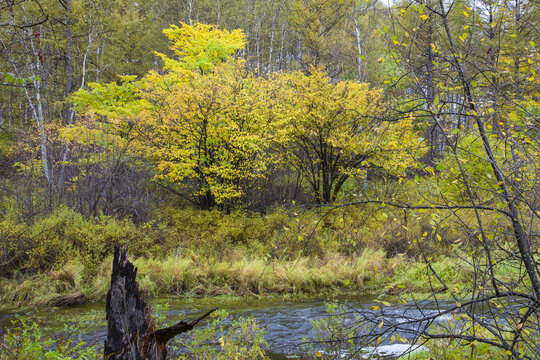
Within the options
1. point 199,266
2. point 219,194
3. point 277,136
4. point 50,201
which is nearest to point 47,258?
point 50,201

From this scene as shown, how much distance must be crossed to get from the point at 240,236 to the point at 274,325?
17.1 ft

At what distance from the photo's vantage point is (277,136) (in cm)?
1310

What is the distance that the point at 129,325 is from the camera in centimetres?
314

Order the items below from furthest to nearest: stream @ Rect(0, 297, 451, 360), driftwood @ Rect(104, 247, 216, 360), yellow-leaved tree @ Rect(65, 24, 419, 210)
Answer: yellow-leaved tree @ Rect(65, 24, 419, 210)
stream @ Rect(0, 297, 451, 360)
driftwood @ Rect(104, 247, 216, 360)

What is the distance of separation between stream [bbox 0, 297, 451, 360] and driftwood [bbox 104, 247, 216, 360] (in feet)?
7.87

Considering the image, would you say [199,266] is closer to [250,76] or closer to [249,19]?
[250,76]

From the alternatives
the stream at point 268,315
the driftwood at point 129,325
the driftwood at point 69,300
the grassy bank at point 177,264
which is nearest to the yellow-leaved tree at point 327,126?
the grassy bank at point 177,264

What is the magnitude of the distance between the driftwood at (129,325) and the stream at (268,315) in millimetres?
2399

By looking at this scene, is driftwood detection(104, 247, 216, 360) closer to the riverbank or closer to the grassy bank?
the grassy bank

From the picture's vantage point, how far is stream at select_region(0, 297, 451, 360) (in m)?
5.73

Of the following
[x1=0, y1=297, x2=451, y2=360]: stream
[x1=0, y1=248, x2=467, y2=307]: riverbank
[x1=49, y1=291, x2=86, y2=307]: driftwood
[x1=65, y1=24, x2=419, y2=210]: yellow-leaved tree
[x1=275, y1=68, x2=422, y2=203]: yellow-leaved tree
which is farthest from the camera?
[x1=275, y1=68, x2=422, y2=203]: yellow-leaved tree

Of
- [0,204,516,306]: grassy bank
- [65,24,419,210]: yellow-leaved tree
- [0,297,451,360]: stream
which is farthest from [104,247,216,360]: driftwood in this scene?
[65,24,419,210]: yellow-leaved tree

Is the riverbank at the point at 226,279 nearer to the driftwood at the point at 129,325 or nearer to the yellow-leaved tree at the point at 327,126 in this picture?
the yellow-leaved tree at the point at 327,126

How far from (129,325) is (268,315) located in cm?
484
